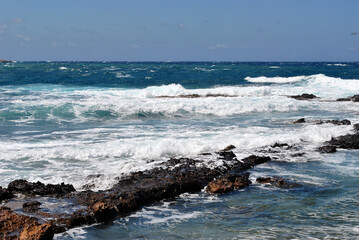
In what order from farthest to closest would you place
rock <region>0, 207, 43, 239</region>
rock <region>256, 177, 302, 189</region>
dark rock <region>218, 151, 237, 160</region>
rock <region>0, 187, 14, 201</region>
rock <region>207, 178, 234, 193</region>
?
dark rock <region>218, 151, 237, 160</region> → rock <region>256, 177, 302, 189</region> → rock <region>207, 178, 234, 193</region> → rock <region>0, 187, 14, 201</region> → rock <region>0, 207, 43, 239</region>

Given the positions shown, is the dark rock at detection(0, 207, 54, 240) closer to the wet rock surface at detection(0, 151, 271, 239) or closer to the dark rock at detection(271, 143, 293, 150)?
the wet rock surface at detection(0, 151, 271, 239)

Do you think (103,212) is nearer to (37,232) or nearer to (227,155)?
(37,232)

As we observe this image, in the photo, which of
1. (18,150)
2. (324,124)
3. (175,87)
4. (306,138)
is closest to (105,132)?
(18,150)

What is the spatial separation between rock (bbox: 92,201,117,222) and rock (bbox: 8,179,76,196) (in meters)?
1.29

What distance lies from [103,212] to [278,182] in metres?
3.50

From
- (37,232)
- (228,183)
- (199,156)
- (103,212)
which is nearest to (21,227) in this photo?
(37,232)

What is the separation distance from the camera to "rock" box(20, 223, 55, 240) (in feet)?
16.3

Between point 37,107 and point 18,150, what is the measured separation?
10.1m

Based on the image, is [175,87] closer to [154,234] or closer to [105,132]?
[105,132]

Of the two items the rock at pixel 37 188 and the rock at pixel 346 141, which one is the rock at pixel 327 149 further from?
the rock at pixel 37 188

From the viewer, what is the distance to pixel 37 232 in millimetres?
4973

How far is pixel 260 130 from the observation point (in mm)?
14680

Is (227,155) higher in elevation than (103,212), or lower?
higher

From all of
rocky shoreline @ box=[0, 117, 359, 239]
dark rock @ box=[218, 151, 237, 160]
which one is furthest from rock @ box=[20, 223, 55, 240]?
dark rock @ box=[218, 151, 237, 160]
